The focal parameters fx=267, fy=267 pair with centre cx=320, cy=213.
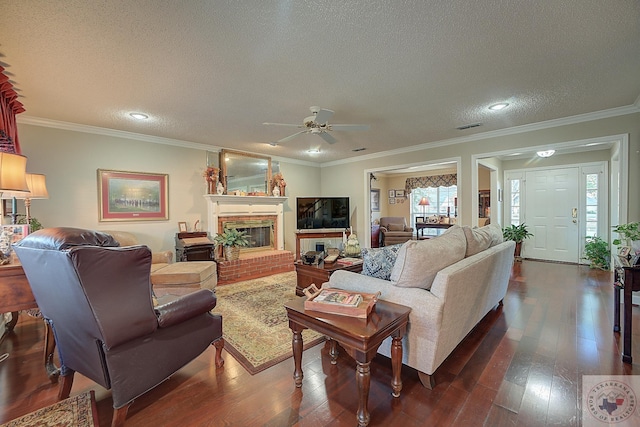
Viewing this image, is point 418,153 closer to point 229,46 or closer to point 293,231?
point 293,231

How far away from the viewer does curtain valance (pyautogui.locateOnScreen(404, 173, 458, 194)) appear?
26.6 feet

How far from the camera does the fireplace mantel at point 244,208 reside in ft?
16.3

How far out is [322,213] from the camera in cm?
623

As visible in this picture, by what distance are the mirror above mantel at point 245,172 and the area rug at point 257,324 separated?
2.01m

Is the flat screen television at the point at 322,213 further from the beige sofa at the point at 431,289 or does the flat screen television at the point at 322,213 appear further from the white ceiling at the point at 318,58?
the beige sofa at the point at 431,289

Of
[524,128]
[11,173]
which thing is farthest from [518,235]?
[11,173]

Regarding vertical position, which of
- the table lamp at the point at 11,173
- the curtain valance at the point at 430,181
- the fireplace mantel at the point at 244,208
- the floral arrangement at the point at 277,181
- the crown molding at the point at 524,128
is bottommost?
the fireplace mantel at the point at 244,208

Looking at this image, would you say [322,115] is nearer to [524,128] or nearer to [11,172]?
[11,172]

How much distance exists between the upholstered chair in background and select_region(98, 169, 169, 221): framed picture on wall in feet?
18.1

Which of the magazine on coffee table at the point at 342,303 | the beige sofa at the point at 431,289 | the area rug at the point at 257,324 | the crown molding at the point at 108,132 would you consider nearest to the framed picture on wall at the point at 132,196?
the crown molding at the point at 108,132

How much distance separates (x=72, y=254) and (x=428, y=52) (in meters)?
2.62

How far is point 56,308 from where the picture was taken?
1.50 meters

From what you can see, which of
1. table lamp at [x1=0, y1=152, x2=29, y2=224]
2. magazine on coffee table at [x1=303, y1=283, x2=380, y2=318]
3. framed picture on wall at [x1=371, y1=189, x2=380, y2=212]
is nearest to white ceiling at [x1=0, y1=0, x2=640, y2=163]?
table lamp at [x1=0, y1=152, x2=29, y2=224]

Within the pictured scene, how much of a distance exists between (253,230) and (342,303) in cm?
423
